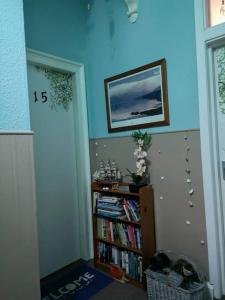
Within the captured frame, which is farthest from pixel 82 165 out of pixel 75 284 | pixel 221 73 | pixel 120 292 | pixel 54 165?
pixel 221 73

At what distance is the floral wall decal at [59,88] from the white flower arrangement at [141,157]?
2.74ft

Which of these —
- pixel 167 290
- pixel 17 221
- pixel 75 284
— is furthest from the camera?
pixel 75 284

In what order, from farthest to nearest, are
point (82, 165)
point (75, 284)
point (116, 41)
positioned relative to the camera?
point (82, 165) → point (116, 41) → point (75, 284)

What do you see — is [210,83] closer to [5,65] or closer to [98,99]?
[98,99]

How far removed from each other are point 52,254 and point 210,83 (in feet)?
6.67

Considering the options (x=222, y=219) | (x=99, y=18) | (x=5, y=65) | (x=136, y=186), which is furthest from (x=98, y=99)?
(x=222, y=219)

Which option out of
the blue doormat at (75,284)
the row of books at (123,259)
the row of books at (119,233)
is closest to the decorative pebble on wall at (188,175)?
the row of books at (119,233)

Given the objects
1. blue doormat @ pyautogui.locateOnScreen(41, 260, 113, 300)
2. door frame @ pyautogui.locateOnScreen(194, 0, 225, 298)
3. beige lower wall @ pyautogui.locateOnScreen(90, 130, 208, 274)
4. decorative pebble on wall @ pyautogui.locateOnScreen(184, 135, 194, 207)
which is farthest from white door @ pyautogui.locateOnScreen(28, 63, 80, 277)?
door frame @ pyautogui.locateOnScreen(194, 0, 225, 298)

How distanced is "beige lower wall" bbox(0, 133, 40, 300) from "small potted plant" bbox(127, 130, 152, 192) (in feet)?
2.93

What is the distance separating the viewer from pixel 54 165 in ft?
7.47

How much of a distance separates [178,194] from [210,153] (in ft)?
1.39

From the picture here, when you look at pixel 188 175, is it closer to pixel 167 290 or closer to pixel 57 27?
pixel 167 290

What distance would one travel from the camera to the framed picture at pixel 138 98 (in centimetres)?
191

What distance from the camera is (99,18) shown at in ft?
7.68
